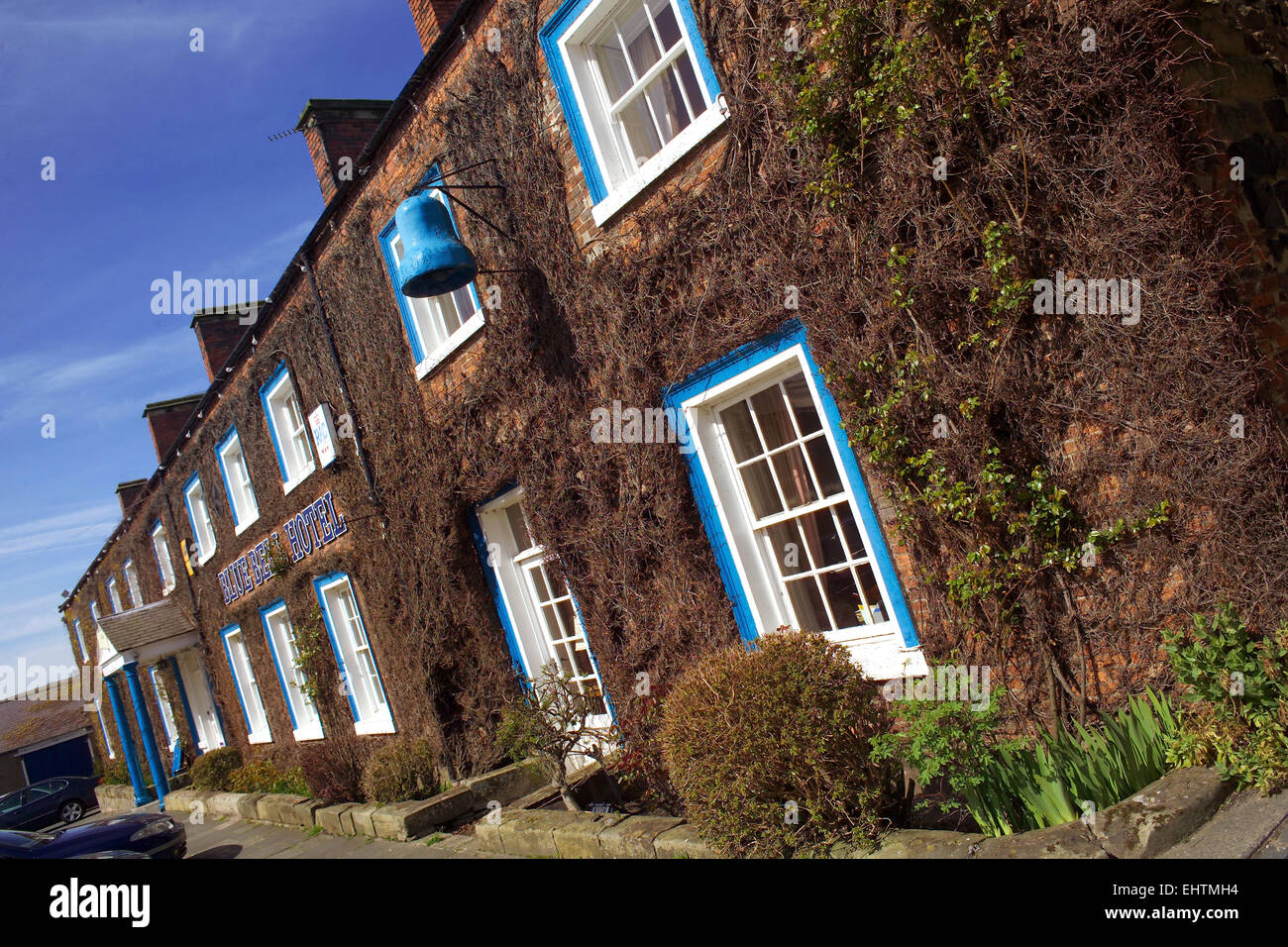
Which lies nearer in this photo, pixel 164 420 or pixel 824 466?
pixel 824 466

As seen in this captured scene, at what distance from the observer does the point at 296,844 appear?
992 cm

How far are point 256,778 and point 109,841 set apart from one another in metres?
5.05

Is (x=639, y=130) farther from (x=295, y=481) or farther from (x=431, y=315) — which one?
(x=295, y=481)

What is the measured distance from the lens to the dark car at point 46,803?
2544 centimetres

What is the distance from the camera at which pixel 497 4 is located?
7801 mm

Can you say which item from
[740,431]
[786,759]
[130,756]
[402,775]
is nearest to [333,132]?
[402,775]

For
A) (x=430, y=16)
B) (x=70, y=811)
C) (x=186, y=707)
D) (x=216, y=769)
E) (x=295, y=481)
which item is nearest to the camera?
(x=430, y=16)

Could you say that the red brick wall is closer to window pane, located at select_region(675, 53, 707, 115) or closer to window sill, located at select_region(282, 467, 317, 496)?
window sill, located at select_region(282, 467, 317, 496)

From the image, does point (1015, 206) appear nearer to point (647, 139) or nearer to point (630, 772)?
point (647, 139)

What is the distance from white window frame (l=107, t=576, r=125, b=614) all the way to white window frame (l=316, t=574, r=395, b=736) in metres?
15.7

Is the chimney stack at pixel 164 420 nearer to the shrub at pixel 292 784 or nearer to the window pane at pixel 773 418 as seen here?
the shrub at pixel 292 784
